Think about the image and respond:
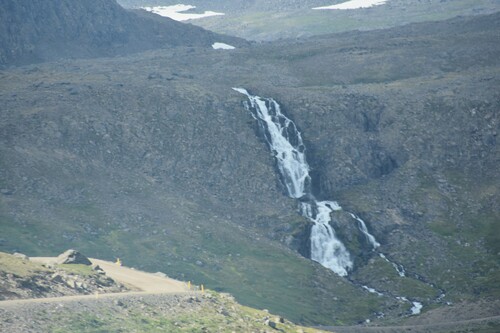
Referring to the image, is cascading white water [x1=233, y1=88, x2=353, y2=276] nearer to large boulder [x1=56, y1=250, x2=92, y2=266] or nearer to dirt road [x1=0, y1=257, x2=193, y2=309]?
dirt road [x1=0, y1=257, x2=193, y2=309]

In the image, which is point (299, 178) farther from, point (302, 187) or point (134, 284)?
point (134, 284)

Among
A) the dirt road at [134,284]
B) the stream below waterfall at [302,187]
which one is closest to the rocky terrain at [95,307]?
the dirt road at [134,284]

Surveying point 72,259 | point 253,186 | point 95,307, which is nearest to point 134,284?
point 72,259

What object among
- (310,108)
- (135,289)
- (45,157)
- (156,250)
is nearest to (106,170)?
(45,157)

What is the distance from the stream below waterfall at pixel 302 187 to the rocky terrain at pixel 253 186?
1.70m

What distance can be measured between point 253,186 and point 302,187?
35.9 feet

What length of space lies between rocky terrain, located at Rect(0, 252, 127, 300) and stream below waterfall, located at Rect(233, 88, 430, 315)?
199 ft

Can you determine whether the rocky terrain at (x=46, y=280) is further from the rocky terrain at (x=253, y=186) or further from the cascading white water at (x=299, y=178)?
the cascading white water at (x=299, y=178)

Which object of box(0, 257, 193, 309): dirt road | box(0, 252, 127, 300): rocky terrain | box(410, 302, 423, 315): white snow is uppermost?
box(0, 252, 127, 300): rocky terrain

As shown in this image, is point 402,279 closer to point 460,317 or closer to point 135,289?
point 460,317

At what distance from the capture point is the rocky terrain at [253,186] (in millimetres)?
140750

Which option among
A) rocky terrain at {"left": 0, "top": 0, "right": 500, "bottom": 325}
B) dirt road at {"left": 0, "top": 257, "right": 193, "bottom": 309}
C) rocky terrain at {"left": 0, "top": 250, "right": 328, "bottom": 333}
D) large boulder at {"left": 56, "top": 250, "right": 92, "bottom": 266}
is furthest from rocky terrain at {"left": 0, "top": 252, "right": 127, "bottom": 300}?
rocky terrain at {"left": 0, "top": 0, "right": 500, "bottom": 325}

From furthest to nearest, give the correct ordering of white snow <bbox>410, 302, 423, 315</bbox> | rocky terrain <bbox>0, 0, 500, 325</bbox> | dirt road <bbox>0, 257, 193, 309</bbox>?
rocky terrain <bbox>0, 0, 500, 325</bbox>
white snow <bbox>410, 302, 423, 315</bbox>
dirt road <bbox>0, 257, 193, 309</bbox>

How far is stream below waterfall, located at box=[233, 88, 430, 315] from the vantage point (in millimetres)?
158250
